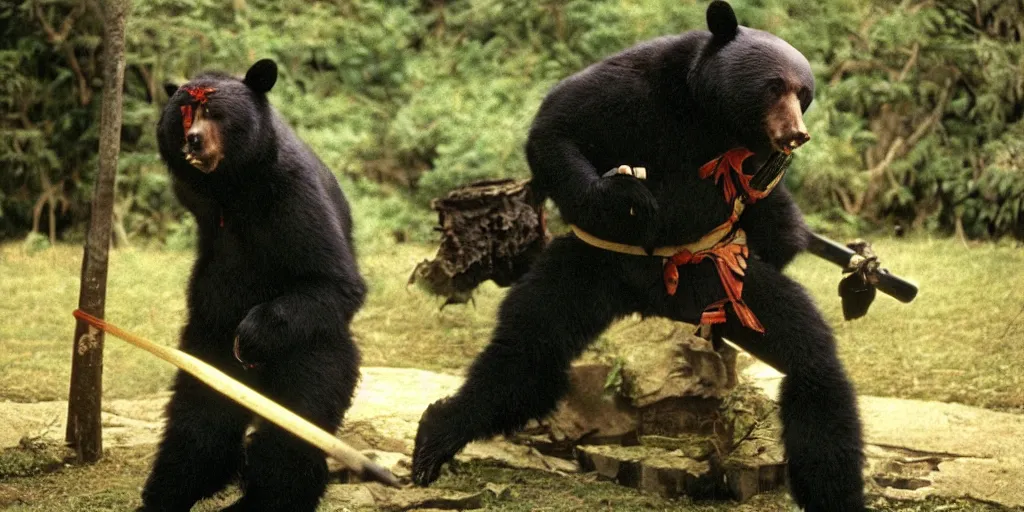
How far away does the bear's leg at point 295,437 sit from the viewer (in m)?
3.21

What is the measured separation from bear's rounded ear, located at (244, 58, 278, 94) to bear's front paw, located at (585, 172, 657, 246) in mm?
949

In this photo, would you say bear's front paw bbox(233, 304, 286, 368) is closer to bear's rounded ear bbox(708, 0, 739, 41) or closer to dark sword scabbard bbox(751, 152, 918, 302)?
bear's rounded ear bbox(708, 0, 739, 41)

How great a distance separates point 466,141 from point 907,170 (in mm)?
2970

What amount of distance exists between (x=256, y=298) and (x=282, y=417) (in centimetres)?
65

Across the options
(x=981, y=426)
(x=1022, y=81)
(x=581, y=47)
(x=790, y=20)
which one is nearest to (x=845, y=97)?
(x=790, y=20)

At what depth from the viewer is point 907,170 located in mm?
7906

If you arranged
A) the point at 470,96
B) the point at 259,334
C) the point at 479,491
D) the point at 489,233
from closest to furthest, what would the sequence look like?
the point at 259,334
the point at 479,491
the point at 489,233
the point at 470,96

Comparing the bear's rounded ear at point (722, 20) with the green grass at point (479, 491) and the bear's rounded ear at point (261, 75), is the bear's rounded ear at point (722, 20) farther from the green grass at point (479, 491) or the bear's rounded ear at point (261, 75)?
the green grass at point (479, 491)

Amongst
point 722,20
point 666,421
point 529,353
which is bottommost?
point 666,421

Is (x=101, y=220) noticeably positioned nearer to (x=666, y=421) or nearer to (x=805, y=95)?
(x=666, y=421)

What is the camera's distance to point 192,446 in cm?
328

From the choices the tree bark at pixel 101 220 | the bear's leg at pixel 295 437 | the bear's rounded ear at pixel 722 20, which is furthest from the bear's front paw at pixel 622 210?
the tree bark at pixel 101 220

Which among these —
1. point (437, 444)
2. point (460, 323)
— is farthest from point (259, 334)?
point (460, 323)

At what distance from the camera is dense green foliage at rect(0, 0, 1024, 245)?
24.0 feet
